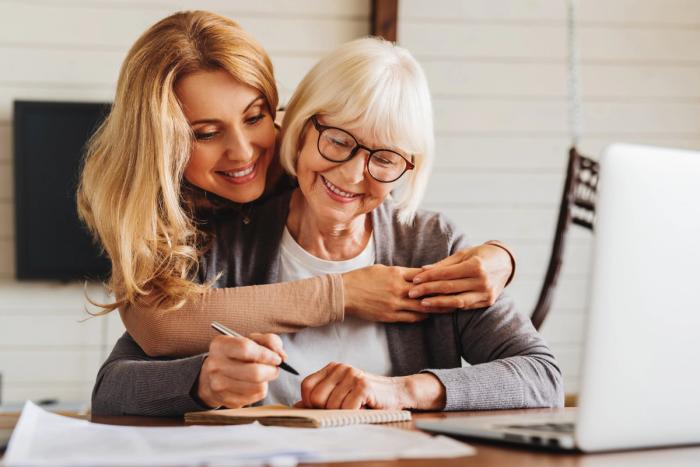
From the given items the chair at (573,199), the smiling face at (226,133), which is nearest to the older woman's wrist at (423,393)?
the smiling face at (226,133)

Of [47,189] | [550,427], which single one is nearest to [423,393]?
[550,427]

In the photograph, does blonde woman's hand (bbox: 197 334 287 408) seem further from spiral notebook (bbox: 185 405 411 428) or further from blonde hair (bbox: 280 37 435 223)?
blonde hair (bbox: 280 37 435 223)

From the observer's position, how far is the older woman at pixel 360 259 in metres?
1.35

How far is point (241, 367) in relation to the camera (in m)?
1.22

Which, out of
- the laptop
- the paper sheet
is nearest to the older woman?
the paper sheet

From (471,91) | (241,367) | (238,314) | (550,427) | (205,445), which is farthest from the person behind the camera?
(471,91)

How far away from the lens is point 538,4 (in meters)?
3.86

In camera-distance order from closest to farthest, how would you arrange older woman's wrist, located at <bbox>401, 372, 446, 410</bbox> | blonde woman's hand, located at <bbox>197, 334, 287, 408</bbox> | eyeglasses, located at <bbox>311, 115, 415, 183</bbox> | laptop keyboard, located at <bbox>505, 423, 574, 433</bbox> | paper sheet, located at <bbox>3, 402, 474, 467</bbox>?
paper sheet, located at <bbox>3, 402, 474, 467</bbox> → laptop keyboard, located at <bbox>505, 423, 574, 433</bbox> → blonde woman's hand, located at <bbox>197, 334, 287, 408</bbox> → older woman's wrist, located at <bbox>401, 372, 446, 410</bbox> → eyeglasses, located at <bbox>311, 115, 415, 183</bbox>

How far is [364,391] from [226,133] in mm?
649

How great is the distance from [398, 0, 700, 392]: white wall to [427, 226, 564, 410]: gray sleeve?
2104 mm

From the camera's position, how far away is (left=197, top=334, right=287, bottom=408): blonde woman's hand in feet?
3.97

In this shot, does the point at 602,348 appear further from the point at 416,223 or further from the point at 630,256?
the point at 416,223

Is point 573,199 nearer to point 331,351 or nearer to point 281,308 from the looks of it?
point 331,351

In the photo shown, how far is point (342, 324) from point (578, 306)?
2522 mm
